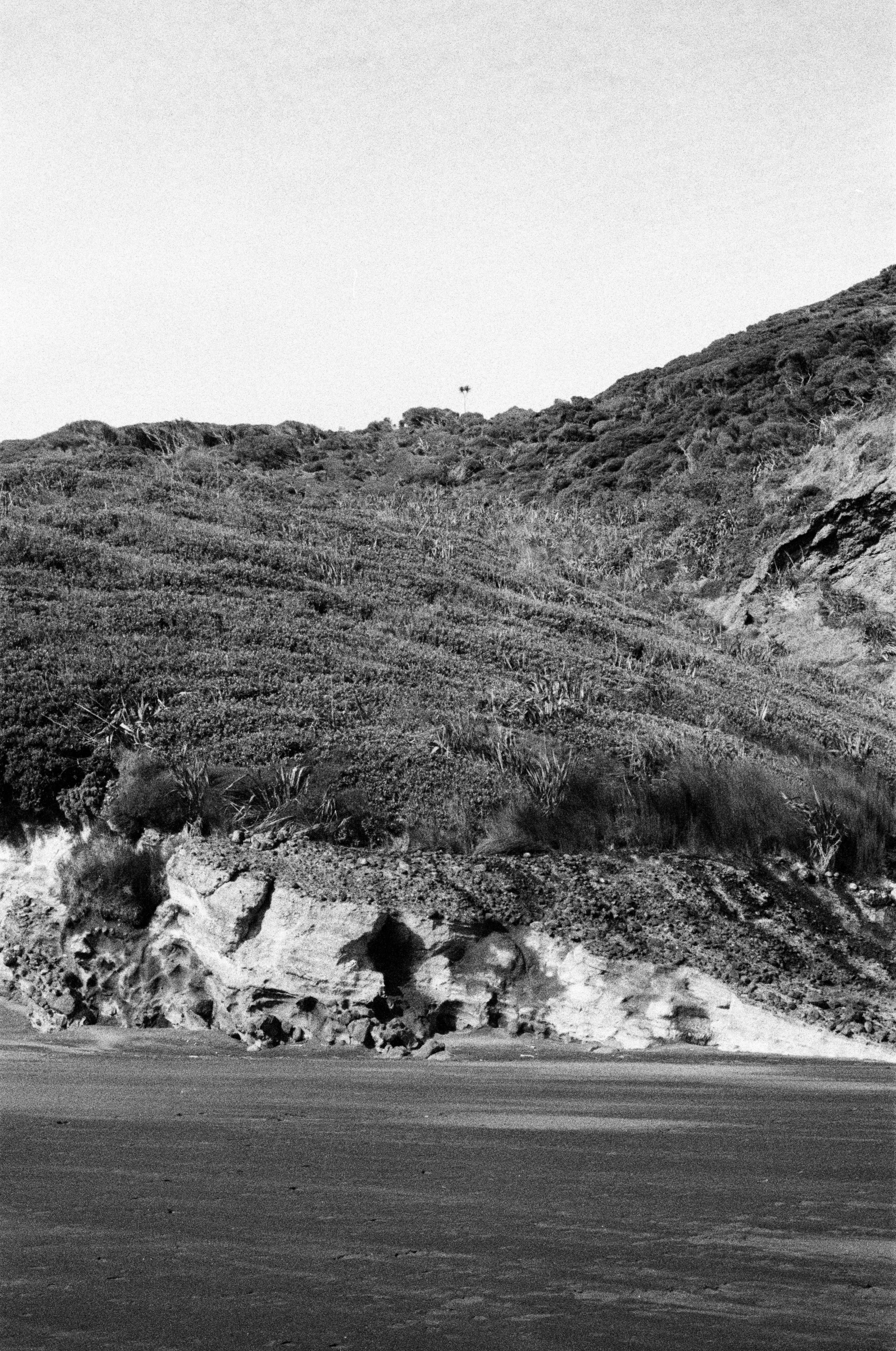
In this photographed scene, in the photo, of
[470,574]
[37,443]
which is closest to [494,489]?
[37,443]

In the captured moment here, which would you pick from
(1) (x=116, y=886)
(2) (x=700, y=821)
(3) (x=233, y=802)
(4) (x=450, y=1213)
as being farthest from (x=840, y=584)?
(4) (x=450, y=1213)

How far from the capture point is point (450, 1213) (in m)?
4.97

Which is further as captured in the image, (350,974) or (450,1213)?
(350,974)

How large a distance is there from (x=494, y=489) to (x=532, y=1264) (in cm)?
5181

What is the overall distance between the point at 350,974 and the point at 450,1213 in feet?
18.8

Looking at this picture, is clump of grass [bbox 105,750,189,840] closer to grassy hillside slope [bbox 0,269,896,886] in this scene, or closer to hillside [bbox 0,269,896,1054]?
hillside [bbox 0,269,896,1054]

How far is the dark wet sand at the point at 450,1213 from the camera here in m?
3.74

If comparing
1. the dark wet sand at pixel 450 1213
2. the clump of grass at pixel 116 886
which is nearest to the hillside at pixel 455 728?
the clump of grass at pixel 116 886

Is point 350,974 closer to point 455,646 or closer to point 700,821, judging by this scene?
point 700,821

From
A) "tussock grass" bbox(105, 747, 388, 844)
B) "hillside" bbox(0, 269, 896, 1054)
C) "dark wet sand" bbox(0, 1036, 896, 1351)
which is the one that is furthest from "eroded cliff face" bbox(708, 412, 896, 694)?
"dark wet sand" bbox(0, 1036, 896, 1351)

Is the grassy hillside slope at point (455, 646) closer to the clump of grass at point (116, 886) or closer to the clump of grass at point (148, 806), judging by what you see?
the clump of grass at point (148, 806)

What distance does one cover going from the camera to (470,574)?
28703 millimetres

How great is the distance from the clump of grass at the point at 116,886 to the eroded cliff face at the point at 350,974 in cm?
13

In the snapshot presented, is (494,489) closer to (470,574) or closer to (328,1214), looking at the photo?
(470,574)
